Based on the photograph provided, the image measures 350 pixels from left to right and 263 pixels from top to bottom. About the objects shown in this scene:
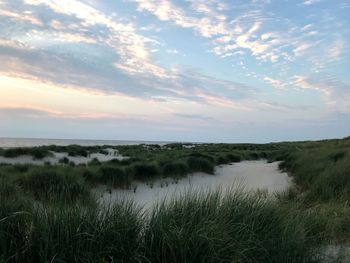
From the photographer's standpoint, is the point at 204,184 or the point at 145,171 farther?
the point at 204,184

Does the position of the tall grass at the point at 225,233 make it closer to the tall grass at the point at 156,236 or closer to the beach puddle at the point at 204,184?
the tall grass at the point at 156,236

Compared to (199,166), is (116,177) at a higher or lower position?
lower

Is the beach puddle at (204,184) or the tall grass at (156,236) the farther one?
the beach puddle at (204,184)

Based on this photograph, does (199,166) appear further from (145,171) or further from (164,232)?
(164,232)

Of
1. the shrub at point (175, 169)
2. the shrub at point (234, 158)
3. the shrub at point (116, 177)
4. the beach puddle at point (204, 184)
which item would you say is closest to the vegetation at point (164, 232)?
the beach puddle at point (204, 184)

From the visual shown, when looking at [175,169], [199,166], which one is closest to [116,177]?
[175,169]

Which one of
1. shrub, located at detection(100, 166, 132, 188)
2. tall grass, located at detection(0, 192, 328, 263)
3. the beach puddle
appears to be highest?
tall grass, located at detection(0, 192, 328, 263)

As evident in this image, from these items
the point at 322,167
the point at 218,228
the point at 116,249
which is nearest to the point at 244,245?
the point at 218,228

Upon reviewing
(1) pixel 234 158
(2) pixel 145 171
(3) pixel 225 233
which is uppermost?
(3) pixel 225 233

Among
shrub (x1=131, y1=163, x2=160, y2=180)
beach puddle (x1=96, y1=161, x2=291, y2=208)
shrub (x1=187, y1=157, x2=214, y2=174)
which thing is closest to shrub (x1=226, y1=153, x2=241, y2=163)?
beach puddle (x1=96, y1=161, x2=291, y2=208)

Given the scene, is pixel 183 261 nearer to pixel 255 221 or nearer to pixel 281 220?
pixel 255 221

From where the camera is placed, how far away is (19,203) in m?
5.16

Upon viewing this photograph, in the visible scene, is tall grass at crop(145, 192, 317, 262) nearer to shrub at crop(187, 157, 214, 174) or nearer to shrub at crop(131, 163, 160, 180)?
shrub at crop(131, 163, 160, 180)

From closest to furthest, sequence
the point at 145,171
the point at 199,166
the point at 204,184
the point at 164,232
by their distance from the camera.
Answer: the point at 164,232, the point at 145,171, the point at 204,184, the point at 199,166
